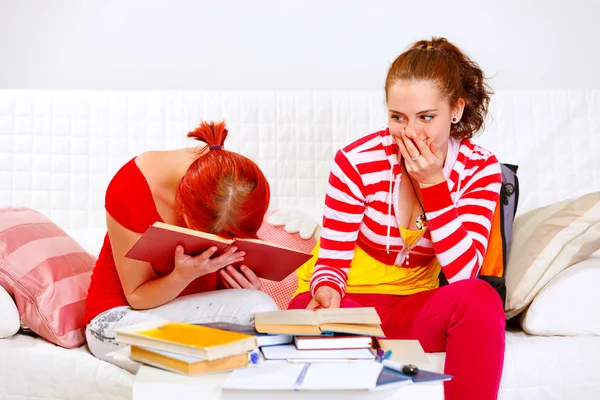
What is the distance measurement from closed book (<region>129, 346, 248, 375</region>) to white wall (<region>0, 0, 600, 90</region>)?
1.77 meters

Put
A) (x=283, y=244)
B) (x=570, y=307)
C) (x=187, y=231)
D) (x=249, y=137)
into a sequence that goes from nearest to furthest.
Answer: (x=187, y=231) → (x=570, y=307) → (x=283, y=244) → (x=249, y=137)

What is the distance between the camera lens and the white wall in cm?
297

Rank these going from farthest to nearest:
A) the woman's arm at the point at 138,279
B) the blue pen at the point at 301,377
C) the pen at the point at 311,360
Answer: the woman's arm at the point at 138,279 < the pen at the point at 311,360 < the blue pen at the point at 301,377

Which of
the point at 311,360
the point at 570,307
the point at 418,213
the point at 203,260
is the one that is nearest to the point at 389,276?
the point at 418,213

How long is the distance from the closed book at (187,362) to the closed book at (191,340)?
0.04 feet

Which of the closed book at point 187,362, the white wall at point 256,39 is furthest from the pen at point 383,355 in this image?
the white wall at point 256,39

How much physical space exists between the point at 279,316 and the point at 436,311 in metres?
0.43

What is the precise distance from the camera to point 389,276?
6.57 feet

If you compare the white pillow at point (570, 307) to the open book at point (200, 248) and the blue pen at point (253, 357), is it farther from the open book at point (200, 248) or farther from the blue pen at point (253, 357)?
the blue pen at point (253, 357)

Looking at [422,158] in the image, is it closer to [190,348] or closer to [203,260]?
[203,260]

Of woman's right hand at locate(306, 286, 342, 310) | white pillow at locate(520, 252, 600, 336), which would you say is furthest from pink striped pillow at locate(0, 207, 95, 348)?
white pillow at locate(520, 252, 600, 336)

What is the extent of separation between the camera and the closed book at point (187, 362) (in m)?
1.32

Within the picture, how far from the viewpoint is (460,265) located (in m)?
1.86

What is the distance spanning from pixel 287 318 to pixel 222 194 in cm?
30
